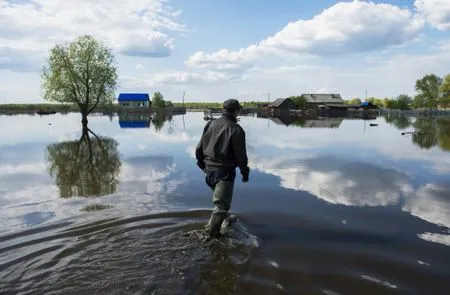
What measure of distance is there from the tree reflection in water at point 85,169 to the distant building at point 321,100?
374ft

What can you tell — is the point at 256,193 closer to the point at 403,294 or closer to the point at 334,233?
the point at 334,233

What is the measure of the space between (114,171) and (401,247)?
35.9 feet

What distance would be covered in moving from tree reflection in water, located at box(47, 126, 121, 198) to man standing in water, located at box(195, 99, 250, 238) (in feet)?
16.8

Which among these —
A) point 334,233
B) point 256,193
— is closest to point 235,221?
point 334,233

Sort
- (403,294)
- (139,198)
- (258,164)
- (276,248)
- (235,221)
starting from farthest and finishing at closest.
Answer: (258,164)
(139,198)
(235,221)
(276,248)
(403,294)

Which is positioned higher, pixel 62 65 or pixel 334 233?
pixel 62 65

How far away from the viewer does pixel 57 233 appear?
699 centimetres

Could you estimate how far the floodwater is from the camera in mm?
5082

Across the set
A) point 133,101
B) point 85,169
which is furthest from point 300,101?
point 85,169

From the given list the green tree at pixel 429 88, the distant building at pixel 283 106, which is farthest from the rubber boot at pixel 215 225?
the green tree at pixel 429 88

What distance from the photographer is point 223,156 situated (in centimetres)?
652

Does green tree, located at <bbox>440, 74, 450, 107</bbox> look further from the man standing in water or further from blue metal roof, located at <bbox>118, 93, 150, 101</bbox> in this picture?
Answer: the man standing in water

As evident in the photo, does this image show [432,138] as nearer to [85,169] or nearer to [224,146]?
[85,169]

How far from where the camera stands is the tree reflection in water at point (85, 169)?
36.7 feet
